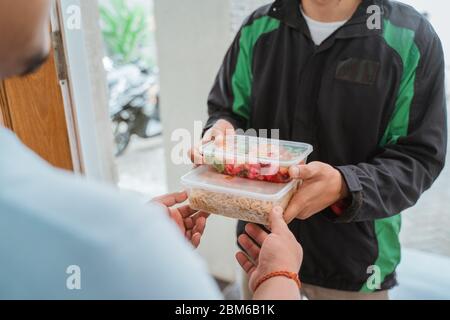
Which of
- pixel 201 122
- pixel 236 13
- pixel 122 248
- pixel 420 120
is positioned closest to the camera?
pixel 122 248

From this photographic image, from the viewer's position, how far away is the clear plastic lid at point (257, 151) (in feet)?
3.39

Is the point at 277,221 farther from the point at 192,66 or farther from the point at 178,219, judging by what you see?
the point at 192,66

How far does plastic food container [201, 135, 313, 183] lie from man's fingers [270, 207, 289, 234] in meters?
0.10

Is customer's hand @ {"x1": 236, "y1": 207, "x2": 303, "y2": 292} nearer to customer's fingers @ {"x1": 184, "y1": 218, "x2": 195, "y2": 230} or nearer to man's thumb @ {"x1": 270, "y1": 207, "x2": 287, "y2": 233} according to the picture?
man's thumb @ {"x1": 270, "y1": 207, "x2": 287, "y2": 233}

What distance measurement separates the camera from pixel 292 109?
4.10 ft

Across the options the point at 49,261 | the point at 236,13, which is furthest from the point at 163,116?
the point at 49,261

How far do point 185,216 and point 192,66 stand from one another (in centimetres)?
105

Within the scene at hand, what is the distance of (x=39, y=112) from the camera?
1.29 metres

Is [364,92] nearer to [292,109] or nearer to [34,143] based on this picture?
[292,109]

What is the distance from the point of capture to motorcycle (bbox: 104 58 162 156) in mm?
3865

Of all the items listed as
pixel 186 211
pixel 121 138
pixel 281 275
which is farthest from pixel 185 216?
pixel 121 138

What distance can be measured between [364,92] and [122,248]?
90 cm

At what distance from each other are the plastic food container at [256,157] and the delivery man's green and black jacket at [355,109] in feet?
0.41

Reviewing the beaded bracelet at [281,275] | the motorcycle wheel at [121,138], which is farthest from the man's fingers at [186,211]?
the motorcycle wheel at [121,138]
